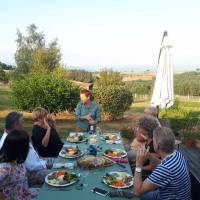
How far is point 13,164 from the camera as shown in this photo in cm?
302

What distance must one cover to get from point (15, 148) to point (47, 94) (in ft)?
30.7

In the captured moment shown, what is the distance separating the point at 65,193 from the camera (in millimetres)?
2973

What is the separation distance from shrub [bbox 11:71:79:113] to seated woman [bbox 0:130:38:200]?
360 inches

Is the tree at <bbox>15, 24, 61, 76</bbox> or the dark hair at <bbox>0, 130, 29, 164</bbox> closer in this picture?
the dark hair at <bbox>0, 130, 29, 164</bbox>

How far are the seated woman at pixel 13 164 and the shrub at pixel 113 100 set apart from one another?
969 centimetres

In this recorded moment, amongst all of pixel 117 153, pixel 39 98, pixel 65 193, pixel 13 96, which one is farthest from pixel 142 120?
pixel 13 96

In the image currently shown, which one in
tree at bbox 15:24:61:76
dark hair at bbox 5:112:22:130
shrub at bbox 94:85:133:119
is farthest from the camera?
tree at bbox 15:24:61:76

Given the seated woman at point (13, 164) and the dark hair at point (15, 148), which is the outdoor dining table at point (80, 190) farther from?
the dark hair at point (15, 148)

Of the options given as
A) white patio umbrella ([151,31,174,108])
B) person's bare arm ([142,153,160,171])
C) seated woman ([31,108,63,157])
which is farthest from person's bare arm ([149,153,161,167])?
white patio umbrella ([151,31,174,108])

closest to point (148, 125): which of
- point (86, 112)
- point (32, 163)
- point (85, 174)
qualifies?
point (85, 174)

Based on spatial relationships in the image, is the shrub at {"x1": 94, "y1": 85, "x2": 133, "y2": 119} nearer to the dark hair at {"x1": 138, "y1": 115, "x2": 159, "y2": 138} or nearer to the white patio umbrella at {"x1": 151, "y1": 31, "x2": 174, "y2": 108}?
the white patio umbrella at {"x1": 151, "y1": 31, "x2": 174, "y2": 108}

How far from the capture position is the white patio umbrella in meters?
7.91

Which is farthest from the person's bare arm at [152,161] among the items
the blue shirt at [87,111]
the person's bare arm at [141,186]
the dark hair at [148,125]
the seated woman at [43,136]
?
the blue shirt at [87,111]

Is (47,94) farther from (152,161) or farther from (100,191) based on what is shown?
(100,191)
